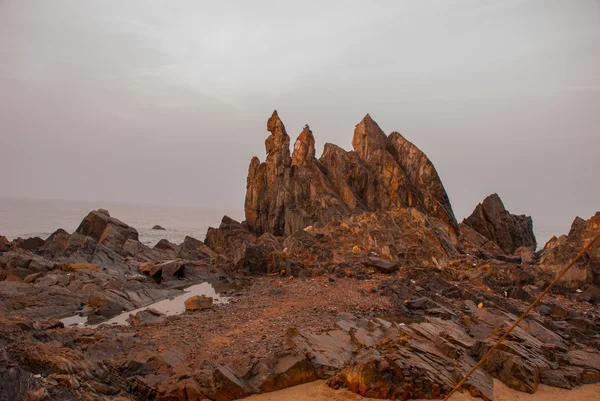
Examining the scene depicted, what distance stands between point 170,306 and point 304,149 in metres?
36.1

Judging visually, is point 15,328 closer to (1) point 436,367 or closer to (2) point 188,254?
(1) point 436,367

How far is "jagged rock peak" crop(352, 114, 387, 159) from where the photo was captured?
5038cm

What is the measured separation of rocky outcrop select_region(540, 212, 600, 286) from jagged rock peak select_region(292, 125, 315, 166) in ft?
103

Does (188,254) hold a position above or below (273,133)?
below

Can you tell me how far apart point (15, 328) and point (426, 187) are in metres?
44.4

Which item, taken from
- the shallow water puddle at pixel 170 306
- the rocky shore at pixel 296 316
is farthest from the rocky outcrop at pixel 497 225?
the shallow water puddle at pixel 170 306

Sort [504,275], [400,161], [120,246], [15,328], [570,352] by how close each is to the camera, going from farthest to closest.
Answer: [400,161]
[120,246]
[504,275]
[570,352]
[15,328]

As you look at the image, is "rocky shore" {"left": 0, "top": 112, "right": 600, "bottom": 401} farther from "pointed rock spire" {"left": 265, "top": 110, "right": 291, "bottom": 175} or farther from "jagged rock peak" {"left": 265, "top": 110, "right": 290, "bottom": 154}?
"jagged rock peak" {"left": 265, "top": 110, "right": 290, "bottom": 154}

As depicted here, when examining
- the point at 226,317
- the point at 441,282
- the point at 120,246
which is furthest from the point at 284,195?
the point at 226,317


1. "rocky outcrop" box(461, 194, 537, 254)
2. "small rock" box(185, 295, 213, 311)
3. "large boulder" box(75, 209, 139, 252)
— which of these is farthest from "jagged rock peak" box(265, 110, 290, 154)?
"small rock" box(185, 295, 213, 311)

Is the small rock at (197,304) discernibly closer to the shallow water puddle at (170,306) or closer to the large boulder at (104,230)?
the shallow water puddle at (170,306)

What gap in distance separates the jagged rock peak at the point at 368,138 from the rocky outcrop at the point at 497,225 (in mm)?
15643

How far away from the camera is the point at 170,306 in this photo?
16.8 m

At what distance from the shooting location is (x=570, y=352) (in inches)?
400
